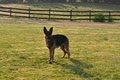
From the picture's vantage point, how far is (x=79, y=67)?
1069 cm

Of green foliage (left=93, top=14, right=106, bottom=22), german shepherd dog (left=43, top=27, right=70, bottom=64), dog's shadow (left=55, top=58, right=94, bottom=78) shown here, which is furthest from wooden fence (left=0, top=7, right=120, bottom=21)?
dog's shadow (left=55, top=58, right=94, bottom=78)

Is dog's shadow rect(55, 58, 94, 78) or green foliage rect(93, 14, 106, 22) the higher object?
dog's shadow rect(55, 58, 94, 78)

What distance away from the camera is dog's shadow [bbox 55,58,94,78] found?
9.73 m

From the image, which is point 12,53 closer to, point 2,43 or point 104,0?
point 2,43

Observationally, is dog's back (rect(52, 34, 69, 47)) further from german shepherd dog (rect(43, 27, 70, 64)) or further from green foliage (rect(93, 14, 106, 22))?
green foliage (rect(93, 14, 106, 22))

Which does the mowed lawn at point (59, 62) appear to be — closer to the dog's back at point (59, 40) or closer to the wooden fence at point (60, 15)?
the dog's back at point (59, 40)

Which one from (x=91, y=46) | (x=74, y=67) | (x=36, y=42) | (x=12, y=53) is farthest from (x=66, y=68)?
(x=36, y=42)

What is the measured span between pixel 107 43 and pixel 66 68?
21.3ft

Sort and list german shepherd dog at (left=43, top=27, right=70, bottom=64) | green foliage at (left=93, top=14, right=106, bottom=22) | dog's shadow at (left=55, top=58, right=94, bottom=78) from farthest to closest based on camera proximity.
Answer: green foliage at (left=93, top=14, right=106, bottom=22) → german shepherd dog at (left=43, top=27, right=70, bottom=64) → dog's shadow at (left=55, top=58, right=94, bottom=78)

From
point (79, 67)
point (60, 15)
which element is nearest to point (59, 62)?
point (79, 67)

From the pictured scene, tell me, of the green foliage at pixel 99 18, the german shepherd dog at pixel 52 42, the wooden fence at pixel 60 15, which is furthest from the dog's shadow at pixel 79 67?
the wooden fence at pixel 60 15

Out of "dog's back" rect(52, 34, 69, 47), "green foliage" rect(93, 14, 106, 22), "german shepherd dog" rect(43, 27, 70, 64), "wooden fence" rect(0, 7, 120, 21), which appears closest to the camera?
"german shepherd dog" rect(43, 27, 70, 64)

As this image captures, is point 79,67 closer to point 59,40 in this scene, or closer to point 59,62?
point 59,62

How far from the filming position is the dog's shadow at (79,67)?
9727mm
